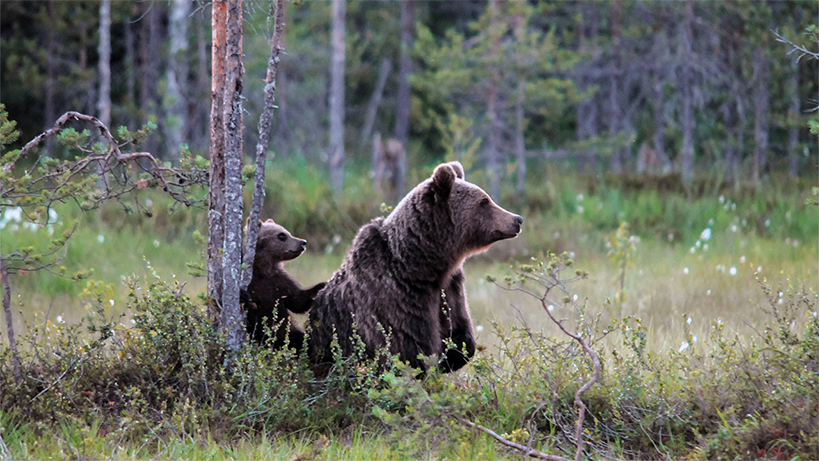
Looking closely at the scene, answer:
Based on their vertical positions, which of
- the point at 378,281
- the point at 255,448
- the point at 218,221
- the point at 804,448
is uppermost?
the point at 218,221

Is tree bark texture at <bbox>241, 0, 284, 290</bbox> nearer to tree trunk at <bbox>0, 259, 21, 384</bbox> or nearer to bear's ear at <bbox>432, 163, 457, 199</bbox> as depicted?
bear's ear at <bbox>432, 163, 457, 199</bbox>

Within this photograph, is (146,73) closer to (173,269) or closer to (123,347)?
(173,269)

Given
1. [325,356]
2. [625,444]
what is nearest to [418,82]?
[325,356]

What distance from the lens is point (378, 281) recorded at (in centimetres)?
478

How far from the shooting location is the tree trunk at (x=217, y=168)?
475 centimetres

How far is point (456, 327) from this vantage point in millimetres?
4969

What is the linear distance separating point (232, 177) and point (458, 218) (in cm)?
146

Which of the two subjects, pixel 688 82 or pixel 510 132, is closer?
pixel 688 82

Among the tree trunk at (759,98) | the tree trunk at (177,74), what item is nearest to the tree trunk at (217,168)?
the tree trunk at (177,74)

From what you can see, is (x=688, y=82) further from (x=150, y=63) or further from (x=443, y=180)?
(x=150, y=63)

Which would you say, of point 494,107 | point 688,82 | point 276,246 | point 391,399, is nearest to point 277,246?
point 276,246

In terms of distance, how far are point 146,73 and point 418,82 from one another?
5965 mm

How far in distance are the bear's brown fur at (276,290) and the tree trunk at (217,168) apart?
29cm

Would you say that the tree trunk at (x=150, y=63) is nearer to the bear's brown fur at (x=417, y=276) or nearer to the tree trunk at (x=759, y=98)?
the bear's brown fur at (x=417, y=276)
